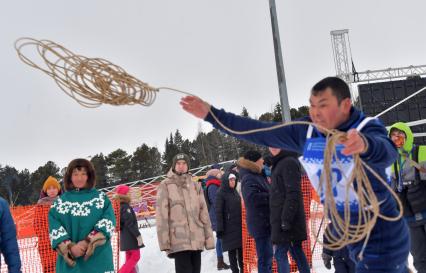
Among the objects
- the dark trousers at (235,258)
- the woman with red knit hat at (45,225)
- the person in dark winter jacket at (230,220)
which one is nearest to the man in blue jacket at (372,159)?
the person in dark winter jacket at (230,220)

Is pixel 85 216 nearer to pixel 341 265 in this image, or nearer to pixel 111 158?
pixel 341 265

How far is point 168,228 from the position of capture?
17.8 feet

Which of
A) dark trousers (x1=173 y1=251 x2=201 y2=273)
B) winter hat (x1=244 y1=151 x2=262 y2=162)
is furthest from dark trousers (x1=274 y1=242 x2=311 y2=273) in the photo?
winter hat (x1=244 y1=151 x2=262 y2=162)

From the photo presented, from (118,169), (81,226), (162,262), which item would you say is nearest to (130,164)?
(118,169)

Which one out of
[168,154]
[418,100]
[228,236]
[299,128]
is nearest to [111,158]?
[168,154]

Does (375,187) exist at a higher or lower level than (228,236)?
higher

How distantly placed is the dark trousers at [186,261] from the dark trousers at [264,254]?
2.53 ft

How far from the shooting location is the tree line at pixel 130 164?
176 ft

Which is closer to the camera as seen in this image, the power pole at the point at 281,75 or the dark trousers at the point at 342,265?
the dark trousers at the point at 342,265

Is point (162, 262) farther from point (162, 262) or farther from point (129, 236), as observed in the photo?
point (129, 236)

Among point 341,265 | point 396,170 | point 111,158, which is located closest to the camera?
point 341,265

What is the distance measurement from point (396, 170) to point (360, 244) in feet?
9.77

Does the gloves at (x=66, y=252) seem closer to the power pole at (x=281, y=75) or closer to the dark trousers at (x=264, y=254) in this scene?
the dark trousers at (x=264, y=254)

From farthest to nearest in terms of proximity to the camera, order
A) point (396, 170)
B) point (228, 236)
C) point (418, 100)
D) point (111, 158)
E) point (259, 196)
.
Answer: point (111, 158)
point (418, 100)
point (228, 236)
point (259, 196)
point (396, 170)
